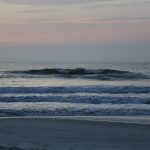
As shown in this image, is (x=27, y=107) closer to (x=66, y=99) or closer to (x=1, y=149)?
(x=66, y=99)

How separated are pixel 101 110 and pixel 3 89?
10709mm

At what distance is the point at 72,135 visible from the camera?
8.80 m

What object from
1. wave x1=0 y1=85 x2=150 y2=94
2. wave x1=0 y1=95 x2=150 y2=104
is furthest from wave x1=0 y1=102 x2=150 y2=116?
wave x1=0 y1=85 x2=150 y2=94

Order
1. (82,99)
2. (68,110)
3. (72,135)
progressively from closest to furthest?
(72,135) < (68,110) < (82,99)

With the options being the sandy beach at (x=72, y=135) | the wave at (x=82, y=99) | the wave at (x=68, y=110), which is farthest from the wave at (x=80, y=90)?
the sandy beach at (x=72, y=135)

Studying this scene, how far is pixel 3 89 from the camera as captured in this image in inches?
942

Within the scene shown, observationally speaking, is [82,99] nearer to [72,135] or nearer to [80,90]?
[80,90]

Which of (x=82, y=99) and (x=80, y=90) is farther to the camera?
(x=80, y=90)

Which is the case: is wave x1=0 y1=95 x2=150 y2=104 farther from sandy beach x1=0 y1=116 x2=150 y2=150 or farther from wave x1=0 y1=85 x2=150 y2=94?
sandy beach x1=0 y1=116 x2=150 y2=150

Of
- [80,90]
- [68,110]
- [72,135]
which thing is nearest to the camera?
[72,135]

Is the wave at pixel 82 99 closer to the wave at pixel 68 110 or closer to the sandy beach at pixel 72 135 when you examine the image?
the wave at pixel 68 110

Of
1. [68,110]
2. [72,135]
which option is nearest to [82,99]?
[68,110]

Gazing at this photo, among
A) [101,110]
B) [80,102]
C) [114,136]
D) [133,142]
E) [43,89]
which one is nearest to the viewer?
[133,142]

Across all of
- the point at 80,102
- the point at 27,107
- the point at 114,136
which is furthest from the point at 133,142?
the point at 80,102
